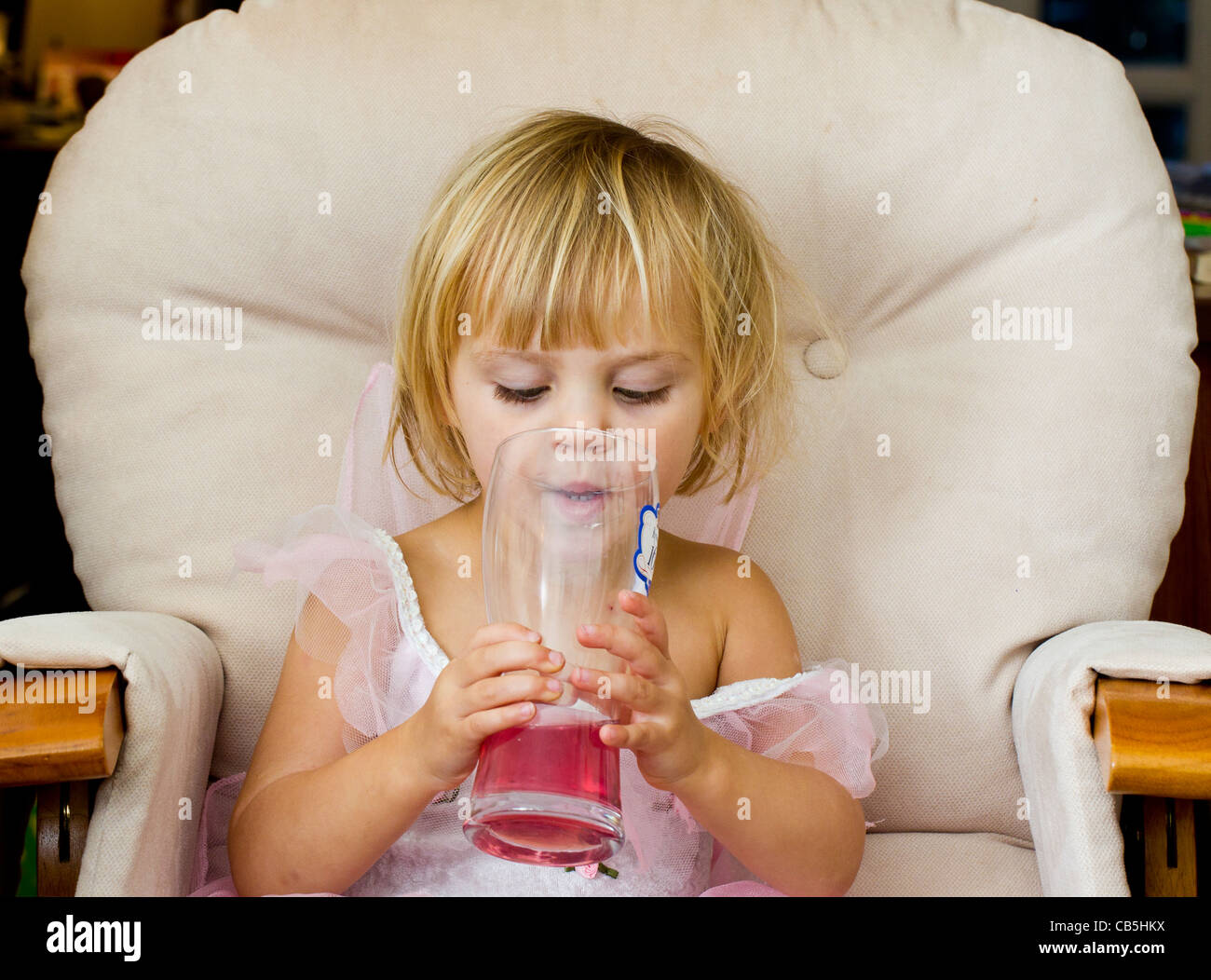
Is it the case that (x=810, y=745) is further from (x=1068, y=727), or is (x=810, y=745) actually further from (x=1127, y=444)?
(x=1127, y=444)

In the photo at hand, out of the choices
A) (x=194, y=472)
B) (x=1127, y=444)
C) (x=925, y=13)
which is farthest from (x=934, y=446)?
(x=194, y=472)

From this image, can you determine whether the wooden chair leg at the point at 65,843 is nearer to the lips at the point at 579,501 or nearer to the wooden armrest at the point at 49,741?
the wooden armrest at the point at 49,741

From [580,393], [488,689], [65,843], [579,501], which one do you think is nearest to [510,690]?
[488,689]

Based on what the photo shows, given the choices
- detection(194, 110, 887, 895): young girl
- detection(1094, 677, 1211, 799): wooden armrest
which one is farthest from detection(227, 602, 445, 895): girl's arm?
A: detection(1094, 677, 1211, 799): wooden armrest

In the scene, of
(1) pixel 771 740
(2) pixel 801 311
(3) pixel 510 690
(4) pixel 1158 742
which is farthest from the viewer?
(2) pixel 801 311

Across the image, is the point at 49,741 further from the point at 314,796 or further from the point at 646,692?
the point at 646,692

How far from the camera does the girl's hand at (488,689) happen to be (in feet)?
2.39

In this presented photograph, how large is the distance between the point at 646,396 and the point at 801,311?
1.13 feet

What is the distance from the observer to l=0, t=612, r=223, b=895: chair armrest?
2.84 feet

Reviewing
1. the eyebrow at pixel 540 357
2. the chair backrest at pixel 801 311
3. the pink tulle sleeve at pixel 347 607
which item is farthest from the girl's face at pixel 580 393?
the chair backrest at pixel 801 311

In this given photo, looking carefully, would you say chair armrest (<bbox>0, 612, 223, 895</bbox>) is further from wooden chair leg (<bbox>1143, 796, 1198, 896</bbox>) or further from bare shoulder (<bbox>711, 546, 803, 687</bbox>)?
wooden chair leg (<bbox>1143, 796, 1198, 896</bbox>)

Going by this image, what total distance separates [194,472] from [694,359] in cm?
47

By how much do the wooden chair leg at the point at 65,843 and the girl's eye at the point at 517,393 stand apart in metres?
→ 0.39

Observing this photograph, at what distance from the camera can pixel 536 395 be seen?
0.92 metres
